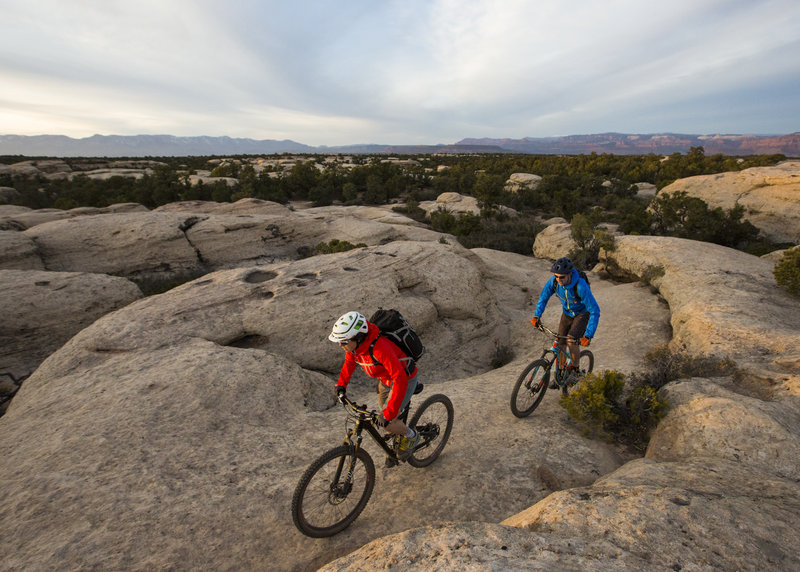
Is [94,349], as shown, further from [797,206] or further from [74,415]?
[797,206]

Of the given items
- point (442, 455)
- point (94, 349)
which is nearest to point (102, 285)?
point (94, 349)

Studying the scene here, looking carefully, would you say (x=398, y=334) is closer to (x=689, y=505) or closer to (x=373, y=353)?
(x=373, y=353)

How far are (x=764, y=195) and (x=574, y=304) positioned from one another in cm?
2710

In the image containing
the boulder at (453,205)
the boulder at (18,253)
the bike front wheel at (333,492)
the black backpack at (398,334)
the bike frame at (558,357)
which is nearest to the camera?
the bike front wheel at (333,492)

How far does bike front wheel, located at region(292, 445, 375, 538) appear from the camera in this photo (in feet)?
13.8

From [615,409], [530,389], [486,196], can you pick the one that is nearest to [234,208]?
[486,196]

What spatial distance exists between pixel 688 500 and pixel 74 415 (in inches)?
356

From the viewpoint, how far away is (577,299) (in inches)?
262

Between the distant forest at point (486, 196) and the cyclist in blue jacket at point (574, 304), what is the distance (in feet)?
47.0

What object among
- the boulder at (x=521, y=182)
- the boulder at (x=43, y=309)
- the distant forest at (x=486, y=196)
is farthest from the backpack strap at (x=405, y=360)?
the boulder at (x=521, y=182)

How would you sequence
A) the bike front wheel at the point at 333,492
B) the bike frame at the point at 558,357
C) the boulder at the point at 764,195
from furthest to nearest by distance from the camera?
1. the boulder at the point at 764,195
2. the bike frame at the point at 558,357
3. the bike front wheel at the point at 333,492

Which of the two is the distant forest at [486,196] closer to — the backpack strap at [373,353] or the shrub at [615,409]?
the shrub at [615,409]

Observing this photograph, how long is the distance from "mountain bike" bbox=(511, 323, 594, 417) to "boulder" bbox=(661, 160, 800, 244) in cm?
2234

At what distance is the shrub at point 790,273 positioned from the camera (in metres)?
10.7
